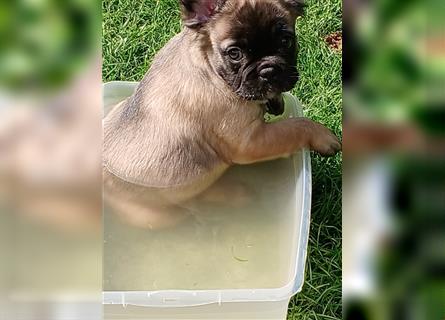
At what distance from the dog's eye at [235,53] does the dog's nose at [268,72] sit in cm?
5

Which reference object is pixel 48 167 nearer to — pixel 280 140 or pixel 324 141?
pixel 280 140

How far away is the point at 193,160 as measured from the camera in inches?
61.1

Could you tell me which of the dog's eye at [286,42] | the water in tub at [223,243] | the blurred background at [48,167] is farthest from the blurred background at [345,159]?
the water in tub at [223,243]

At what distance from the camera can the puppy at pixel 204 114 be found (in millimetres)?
1431

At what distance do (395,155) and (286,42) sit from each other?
32cm

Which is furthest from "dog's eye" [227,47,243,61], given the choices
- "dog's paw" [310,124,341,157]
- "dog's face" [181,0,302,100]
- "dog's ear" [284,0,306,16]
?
"dog's paw" [310,124,341,157]

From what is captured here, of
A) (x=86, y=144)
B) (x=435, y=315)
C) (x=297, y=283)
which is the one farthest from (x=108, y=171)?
(x=435, y=315)

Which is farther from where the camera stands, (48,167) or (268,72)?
(268,72)

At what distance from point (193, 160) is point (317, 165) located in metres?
0.30

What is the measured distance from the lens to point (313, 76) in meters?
1.65

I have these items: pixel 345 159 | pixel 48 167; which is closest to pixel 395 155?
pixel 345 159

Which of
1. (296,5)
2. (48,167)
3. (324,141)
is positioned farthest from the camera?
(324,141)

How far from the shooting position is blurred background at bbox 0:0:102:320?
1.18 m

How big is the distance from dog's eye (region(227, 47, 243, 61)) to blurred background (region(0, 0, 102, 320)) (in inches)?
12.6
